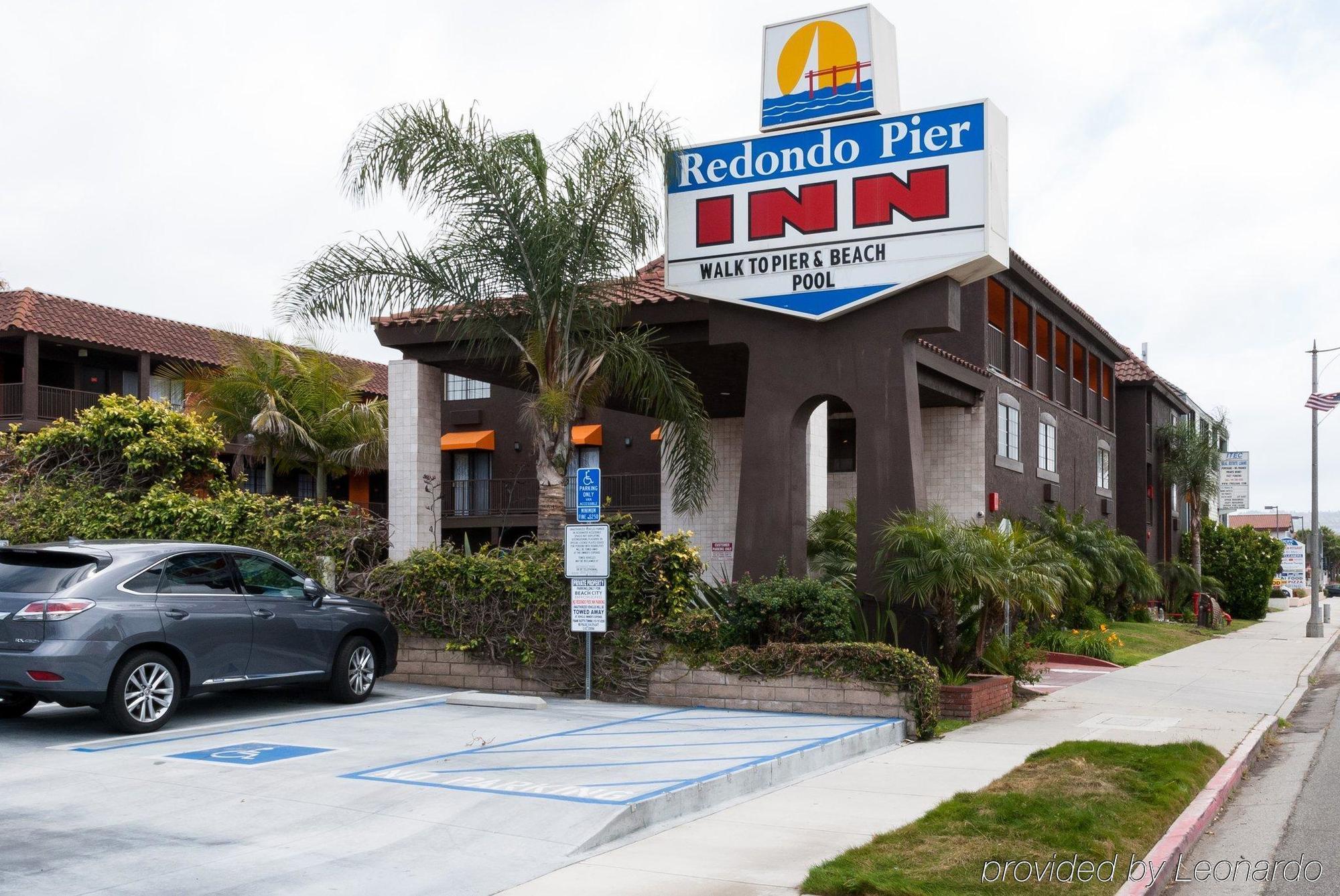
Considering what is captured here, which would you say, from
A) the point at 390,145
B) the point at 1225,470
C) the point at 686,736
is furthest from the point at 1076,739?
the point at 1225,470

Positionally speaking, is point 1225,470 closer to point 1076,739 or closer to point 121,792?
point 1076,739

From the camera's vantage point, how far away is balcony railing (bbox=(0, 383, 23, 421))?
3177 centimetres

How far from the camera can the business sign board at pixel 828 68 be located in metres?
15.0

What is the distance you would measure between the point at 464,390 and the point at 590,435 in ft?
16.8

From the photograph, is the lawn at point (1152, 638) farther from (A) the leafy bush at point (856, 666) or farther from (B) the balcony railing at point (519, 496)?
(B) the balcony railing at point (519, 496)

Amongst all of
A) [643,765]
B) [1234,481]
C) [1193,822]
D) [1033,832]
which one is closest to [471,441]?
[643,765]

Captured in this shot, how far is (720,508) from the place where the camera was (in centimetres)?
2305

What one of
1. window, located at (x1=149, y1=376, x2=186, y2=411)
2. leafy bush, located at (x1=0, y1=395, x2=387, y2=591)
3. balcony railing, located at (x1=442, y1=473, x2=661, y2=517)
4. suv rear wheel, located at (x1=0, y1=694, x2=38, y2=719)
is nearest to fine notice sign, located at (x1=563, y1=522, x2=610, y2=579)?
leafy bush, located at (x1=0, y1=395, x2=387, y2=591)

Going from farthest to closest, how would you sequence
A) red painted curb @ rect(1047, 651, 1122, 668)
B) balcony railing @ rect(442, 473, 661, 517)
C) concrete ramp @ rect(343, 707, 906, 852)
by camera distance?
1. balcony railing @ rect(442, 473, 661, 517)
2. red painted curb @ rect(1047, 651, 1122, 668)
3. concrete ramp @ rect(343, 707, 906, 852)

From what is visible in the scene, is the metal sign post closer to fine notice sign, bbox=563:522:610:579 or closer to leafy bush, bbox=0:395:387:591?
fine notice sign, bbox=563:522:610:579

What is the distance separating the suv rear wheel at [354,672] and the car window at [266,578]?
33.4 inches

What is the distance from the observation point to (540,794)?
843 cm

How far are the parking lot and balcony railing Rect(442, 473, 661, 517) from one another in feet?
60.1

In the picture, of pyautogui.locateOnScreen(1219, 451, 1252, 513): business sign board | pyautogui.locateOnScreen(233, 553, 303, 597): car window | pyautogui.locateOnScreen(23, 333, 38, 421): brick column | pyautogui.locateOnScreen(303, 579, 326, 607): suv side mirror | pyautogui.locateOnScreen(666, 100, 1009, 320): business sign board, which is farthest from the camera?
pyautogui.locateOnScreen(1219, 451, 1252, 513): business sign board
